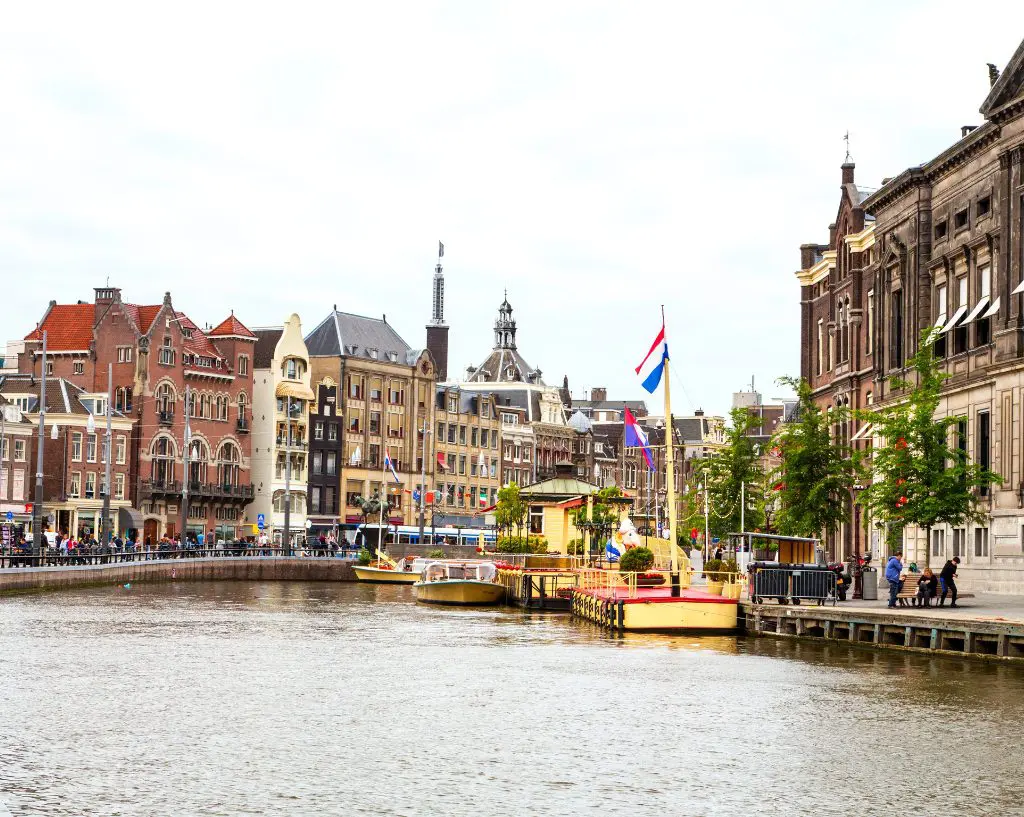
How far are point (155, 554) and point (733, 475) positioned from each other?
117ft

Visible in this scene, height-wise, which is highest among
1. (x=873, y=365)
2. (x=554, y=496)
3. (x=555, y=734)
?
(x=873, y=365)

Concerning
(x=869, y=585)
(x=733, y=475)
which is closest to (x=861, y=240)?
(x=733, y=475)

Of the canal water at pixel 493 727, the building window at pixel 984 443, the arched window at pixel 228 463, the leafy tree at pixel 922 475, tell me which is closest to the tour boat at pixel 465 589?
the building window at pixel 984 443

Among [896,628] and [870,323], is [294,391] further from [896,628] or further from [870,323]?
[896,628]

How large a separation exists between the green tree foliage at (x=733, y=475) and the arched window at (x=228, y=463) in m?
60.5

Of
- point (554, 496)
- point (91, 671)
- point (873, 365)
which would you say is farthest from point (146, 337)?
point (91, 671)

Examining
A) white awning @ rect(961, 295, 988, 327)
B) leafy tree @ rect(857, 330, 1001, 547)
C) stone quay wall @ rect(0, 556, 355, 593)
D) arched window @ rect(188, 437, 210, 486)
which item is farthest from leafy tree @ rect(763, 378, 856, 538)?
arched window @ rect(188, 437, 210, 486)

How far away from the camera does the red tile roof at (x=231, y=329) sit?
14712cm

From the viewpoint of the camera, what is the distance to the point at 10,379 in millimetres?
126750

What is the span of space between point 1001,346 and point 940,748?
36.2 m

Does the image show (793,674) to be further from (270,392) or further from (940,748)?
(270,392)

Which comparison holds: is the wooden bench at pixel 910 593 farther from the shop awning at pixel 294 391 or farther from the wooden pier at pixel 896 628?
the shop awning at pixel 294 391

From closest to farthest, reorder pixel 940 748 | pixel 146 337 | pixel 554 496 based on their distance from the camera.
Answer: pixel 940 748 < pixel 554 496 < pixel 146 337

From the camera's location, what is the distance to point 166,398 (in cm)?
13812
